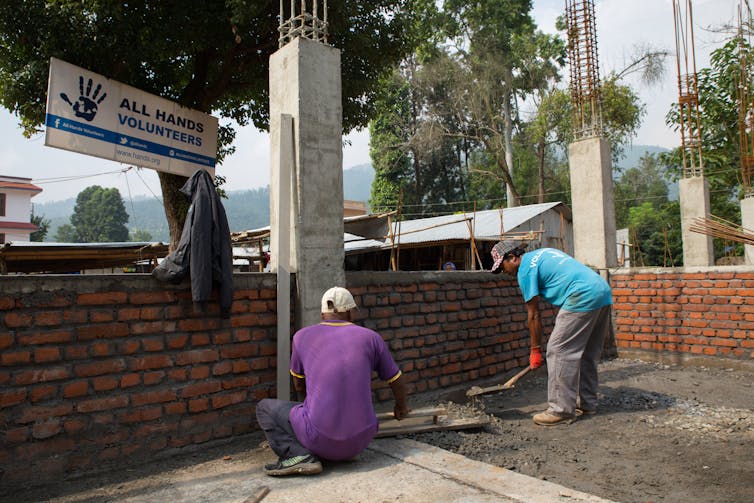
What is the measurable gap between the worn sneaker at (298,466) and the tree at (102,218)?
78.0 metres

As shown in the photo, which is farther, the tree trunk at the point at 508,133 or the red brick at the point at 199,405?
the tree trunk at the point at 508,133

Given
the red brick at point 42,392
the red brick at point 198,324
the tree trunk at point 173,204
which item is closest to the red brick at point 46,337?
the red brick at point 42,392

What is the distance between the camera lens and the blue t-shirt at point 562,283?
463cm

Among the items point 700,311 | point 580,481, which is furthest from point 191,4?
point 700,311

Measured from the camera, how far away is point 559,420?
14.8ft

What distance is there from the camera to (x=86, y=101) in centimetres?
605

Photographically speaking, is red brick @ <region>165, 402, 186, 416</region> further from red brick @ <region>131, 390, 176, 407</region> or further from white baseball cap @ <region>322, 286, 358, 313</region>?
white baseball cap @ <region>322, 286, 358, 313</region>

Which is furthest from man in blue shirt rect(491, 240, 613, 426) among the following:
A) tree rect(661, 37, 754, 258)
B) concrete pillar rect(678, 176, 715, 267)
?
tree rect(661, 37, 754, 258)

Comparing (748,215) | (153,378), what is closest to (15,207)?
(153,378)

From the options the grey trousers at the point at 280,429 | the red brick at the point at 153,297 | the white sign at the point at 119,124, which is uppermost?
the white sign at the point at 119,124

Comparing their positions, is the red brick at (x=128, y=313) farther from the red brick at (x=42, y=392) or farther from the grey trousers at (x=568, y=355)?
the grey trousers at (x=568, y=355)

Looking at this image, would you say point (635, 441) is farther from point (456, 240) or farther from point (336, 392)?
point (456, 240)

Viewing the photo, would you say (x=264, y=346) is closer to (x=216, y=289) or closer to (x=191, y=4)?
(x=216, y=289)

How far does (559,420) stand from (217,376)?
283 cm
